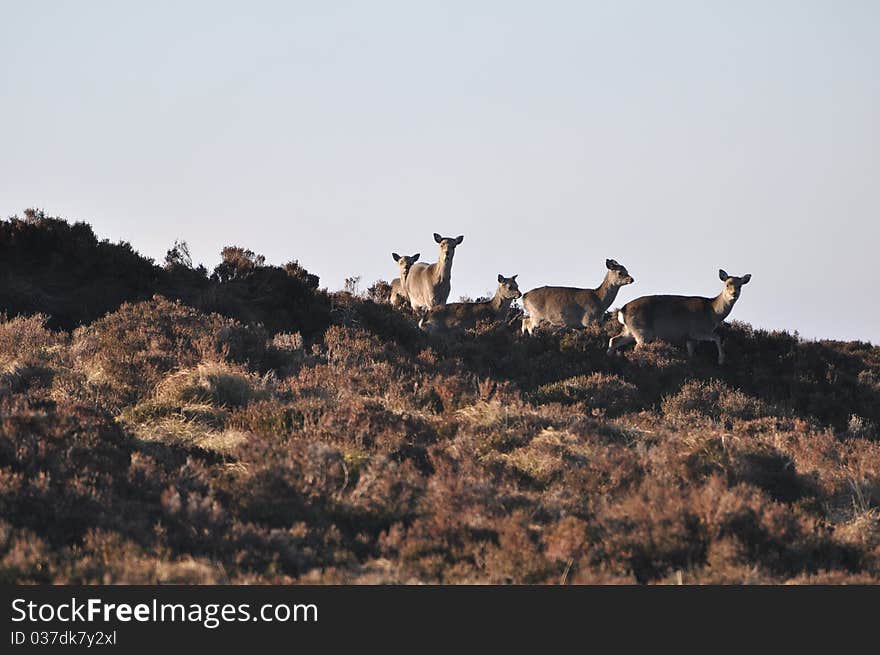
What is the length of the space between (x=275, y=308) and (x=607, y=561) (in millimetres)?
15567

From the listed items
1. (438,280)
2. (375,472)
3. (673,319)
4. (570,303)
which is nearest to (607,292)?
(570,303)

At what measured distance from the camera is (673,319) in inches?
914

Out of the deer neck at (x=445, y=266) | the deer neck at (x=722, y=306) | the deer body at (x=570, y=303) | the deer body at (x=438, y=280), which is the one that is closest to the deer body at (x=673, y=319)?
the deer neck at (x=722, y=306)

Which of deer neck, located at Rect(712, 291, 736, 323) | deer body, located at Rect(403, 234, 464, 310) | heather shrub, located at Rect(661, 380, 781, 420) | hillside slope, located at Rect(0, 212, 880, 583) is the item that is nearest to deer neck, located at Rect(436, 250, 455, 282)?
deer body, located at Rect(403, 234, 464, 310)

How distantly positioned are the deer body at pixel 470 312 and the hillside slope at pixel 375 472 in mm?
4330

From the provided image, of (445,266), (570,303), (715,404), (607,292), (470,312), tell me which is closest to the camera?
(715,404)

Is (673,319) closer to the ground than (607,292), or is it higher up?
closer to the ground

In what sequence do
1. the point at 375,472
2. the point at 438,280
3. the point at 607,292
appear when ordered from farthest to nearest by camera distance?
the point at 438,280 → the point at 607,292 → the point at 375,472

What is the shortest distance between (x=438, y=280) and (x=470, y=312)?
388cm

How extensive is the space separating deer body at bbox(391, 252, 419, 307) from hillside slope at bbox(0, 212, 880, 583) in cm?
1023

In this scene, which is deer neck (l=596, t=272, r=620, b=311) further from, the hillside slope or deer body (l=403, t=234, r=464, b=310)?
the hillside slope

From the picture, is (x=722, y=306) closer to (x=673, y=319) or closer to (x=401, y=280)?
(x=673, y=319)

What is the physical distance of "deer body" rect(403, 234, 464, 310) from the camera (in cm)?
2825
